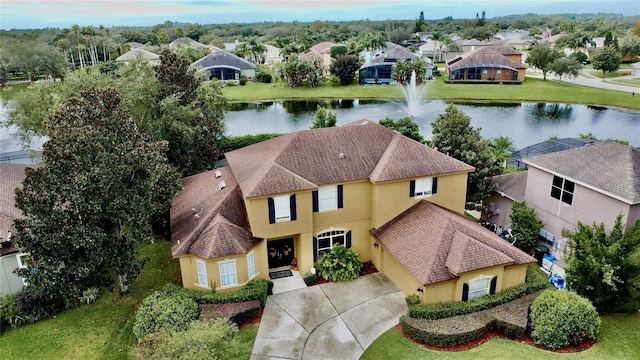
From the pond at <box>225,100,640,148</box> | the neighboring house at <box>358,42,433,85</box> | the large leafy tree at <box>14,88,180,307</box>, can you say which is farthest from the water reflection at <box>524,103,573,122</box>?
the large leafy tree at <box>14,88,180,307</box>

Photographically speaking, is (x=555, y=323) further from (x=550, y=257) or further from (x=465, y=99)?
(x=465, y=99)

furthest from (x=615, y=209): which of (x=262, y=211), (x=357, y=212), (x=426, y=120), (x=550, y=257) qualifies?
(x=426, y=120)

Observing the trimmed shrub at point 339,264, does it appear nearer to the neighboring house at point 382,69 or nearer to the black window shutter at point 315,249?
the black window shutter at point 315,249

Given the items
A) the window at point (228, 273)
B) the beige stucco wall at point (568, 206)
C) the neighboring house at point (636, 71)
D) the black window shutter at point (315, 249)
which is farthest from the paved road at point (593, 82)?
the window at point (228, 273)

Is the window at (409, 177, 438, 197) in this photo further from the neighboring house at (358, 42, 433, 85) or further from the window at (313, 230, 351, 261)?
the neighboring house at (358, 42, 433, 85)

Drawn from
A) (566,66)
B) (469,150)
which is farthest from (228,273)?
(566,66)

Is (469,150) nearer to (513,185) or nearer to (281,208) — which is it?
(513,185)
